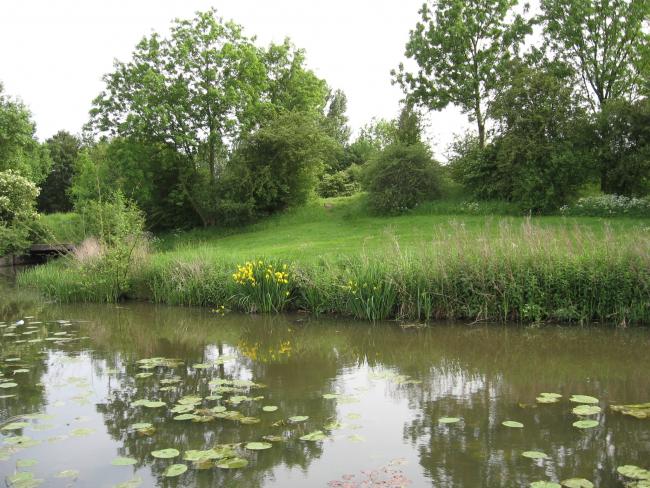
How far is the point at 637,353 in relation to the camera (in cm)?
897

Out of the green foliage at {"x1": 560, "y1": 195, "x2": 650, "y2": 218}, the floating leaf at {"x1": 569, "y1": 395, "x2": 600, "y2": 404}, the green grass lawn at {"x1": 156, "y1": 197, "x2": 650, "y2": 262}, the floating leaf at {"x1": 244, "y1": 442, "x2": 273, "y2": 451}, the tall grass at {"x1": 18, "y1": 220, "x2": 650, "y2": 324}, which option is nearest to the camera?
the floating leaf at {"x1": 244, "y1": 442, "x2": 273, "y2": 451}

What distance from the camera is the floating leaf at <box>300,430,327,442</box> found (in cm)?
595

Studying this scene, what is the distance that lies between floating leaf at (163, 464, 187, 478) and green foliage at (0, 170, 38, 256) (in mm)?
25943

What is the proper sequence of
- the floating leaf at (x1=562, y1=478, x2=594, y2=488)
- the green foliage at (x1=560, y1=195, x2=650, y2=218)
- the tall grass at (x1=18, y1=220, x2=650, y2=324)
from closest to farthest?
the floating leaf at (x1=562, y1=478, x2=594, y2=488), the tall grass at (x1=18, y1=220, x2=650, y2=324), the green foliage at (x1=560, y1=195, x2=650, y2=218)

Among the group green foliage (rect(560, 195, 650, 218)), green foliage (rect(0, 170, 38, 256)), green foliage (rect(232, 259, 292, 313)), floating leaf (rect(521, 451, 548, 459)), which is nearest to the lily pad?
floating leaf (rect(521, 451, 548, 459))

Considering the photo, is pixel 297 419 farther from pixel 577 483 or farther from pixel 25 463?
pixel 577 483

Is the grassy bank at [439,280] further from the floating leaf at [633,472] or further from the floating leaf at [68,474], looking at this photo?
the floating leaf at [68,474]

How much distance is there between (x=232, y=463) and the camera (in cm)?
533

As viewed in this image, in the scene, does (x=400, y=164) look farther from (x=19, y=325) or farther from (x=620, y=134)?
(x=19, y=325)

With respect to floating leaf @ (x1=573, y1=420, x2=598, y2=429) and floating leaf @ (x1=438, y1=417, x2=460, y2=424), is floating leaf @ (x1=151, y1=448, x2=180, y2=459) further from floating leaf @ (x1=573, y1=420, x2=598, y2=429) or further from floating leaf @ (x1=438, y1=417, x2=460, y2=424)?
floating leaf @ (x1=573, y1=420, x2=598, y2=429)

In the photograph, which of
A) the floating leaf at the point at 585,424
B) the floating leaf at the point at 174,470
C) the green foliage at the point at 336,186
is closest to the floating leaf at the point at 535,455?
the floating leaf at the point at 585,424

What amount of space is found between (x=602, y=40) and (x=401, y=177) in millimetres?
11911

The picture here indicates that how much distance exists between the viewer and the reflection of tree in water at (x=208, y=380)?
5.68 meters

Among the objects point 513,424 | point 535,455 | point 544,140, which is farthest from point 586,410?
point 544,140
